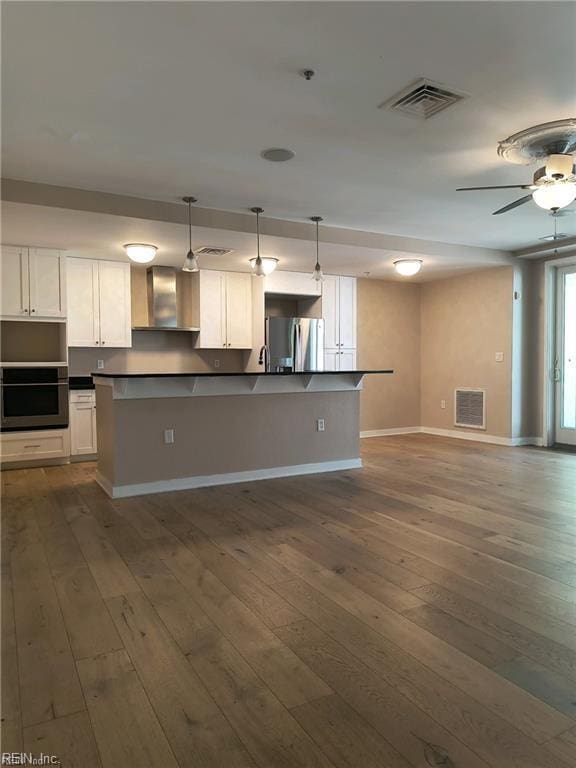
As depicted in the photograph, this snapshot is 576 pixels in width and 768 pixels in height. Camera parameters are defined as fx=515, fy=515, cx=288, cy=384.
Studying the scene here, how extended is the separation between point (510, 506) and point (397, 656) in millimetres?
2415

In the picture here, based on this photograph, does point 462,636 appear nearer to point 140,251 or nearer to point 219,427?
point 219,427

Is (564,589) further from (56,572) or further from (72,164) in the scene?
(72,164)

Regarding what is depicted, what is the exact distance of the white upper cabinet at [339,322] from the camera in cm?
754

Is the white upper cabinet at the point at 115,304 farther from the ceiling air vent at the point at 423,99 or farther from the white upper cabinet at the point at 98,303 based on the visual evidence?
the ceiling air vent at the point at 423,99

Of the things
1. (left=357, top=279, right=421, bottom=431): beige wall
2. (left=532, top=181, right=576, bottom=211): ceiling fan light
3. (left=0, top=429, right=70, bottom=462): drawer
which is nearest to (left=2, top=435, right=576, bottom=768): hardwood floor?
(left=0, top=429, right=70, bottom=462): drawer

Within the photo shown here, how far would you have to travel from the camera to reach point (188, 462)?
15.5 ft

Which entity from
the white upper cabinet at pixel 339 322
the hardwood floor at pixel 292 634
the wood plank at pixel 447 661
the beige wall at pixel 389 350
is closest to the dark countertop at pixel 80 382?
the hardwood floor at pixel 292 634

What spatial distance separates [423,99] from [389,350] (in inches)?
218

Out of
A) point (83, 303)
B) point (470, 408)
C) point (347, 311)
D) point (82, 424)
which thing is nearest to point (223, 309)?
point (83, 303)

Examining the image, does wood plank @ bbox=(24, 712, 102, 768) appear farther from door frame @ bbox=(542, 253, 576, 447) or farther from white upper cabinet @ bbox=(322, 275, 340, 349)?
door frame @ bbox=(542, 253, 576, 447)

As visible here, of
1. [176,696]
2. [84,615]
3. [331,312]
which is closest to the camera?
[176,696]

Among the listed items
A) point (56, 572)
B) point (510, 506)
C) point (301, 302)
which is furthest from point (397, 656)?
point (301, 302)

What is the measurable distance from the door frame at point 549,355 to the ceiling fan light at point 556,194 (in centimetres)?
370

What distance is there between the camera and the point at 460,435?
25.6 ft
